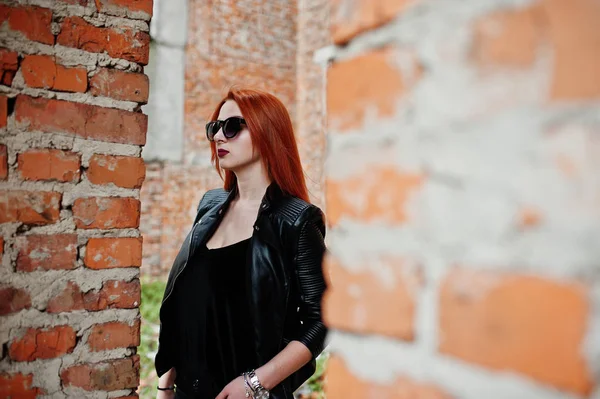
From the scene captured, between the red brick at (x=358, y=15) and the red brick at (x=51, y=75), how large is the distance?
1.03m

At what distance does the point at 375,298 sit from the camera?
644mm

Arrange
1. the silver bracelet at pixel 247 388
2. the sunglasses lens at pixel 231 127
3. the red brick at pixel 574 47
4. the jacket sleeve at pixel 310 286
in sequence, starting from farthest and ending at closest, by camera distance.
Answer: the sunglasses lens at pixel 231 127
the jacket sleeve at pixel 310 286
the silver bracelet at pixel 247 388
the red brick at pixel 574 47

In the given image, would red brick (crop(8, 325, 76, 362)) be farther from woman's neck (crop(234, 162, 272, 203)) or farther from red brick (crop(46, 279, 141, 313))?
woman's neck (crop(234, 162, 272, 203))

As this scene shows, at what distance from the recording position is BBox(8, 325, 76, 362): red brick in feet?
4.58

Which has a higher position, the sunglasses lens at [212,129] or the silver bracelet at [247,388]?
the sunglasses lens at [212,129]

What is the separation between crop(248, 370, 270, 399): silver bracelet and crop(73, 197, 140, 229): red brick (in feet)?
2.05

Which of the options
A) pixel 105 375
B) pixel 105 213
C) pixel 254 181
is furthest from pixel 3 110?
pixel 254 181

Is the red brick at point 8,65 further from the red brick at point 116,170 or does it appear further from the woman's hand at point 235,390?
the woman's hand at point 235,390

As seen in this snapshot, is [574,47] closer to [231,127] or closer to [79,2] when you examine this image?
[79,2]

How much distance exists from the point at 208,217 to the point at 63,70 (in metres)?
0.80

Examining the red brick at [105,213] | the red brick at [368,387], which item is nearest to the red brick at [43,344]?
the red brick at [105,213]

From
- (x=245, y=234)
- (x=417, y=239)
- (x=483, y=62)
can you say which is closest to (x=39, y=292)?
(x=245, y=234)

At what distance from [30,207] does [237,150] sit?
2.57 ft

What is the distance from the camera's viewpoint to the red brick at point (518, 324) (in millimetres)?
456
